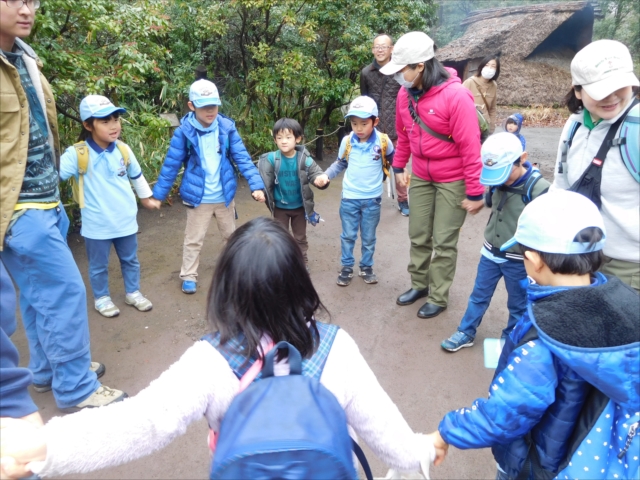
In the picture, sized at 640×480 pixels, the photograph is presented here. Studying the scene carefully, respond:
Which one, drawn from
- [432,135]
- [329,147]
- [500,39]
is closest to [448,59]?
[500,39]

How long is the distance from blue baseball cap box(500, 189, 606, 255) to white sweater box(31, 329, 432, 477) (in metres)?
0.76

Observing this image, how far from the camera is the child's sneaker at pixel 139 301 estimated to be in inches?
161

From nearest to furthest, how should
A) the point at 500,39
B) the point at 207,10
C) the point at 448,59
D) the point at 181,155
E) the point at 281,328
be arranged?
1. the point at 281,328
2. the point at 181,155
3. the point at 207,10
4. the point at 448,59
5. the point at 500,39

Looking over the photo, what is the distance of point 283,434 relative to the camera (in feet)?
3.72

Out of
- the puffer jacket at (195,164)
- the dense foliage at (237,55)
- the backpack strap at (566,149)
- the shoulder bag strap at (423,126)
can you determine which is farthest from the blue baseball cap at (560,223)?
the dense foliage at (237,55)

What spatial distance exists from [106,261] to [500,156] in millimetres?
2878

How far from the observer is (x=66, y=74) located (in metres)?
4.50

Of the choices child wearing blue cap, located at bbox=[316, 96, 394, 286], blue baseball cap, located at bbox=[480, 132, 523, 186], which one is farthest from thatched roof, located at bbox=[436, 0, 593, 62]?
blue baseball cap, located at bbox=[480, 132, 523, 186]

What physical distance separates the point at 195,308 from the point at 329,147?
566 cm

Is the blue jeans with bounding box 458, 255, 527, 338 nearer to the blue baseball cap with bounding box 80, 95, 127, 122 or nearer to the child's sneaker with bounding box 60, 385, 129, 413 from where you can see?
the child's sneaker with bounding box 60, 385, 129, 413

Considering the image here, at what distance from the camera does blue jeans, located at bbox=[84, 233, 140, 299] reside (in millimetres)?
3750

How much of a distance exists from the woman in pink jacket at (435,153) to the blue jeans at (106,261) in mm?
2202

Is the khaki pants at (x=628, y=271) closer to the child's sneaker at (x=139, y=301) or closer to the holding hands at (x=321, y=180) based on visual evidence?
the holding hands at (x=321, y=180)

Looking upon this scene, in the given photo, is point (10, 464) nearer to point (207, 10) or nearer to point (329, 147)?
point (207, 10)
